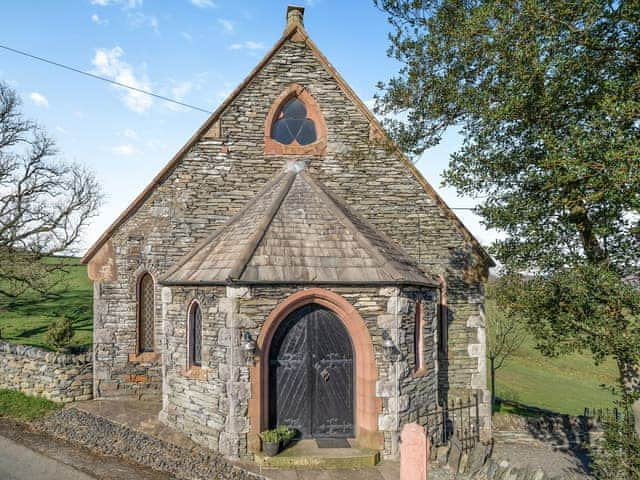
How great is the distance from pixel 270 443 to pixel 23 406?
795 cm

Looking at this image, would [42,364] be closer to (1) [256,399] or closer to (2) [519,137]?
(1) [256,399]

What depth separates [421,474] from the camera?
579cm

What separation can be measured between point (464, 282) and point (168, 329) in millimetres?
8063

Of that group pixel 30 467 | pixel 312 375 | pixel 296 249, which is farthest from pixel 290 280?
pixel 30 467

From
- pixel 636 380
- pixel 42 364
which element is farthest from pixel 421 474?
pixel 42 364

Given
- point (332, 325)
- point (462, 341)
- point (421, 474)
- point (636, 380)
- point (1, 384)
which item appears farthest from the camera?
point (1, 384)

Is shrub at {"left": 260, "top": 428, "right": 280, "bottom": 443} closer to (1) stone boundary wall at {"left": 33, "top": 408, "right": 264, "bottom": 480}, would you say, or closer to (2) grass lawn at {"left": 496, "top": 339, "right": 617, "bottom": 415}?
(1) stone boundary wall at {"left": 33, "top": 408, "right": 264, "bottom": 480}

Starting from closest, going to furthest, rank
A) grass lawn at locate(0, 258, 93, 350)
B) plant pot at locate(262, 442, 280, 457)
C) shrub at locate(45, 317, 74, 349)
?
plant pot at locate(262, 442, 280, 457) < shrub at locate(45, 317, 74, 349) < grass lawn at locate(0, 258, 93, 350)

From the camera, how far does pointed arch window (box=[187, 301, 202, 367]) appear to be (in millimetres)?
9898

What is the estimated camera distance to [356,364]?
9.31m

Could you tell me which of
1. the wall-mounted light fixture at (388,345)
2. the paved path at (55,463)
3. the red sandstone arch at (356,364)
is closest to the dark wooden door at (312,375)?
the red sandstone arch at (356,364)

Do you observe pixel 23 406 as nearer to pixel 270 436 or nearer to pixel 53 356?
pixel 53 356

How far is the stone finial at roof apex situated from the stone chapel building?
0.05 metres

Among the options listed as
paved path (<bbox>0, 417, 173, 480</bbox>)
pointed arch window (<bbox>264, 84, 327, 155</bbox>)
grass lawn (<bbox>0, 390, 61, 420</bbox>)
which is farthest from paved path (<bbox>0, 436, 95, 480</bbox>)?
pointed arch window (<bbox>264, 84, 327, 155</bbox>)
